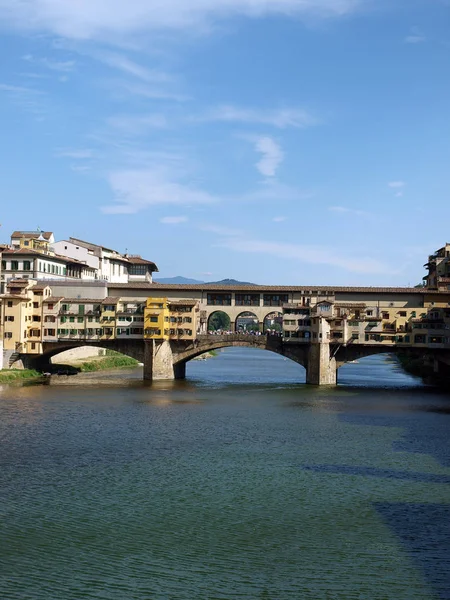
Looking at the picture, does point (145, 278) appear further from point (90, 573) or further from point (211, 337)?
point (90, 573)

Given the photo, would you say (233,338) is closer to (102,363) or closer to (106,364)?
(102,363)

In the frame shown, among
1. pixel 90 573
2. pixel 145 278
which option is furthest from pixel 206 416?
pixel 145 278

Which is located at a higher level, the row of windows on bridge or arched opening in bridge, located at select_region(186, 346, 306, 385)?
the row of windows on bridge

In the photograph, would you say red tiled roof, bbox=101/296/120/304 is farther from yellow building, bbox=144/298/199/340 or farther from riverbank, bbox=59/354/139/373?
riverbank, bbox=59/354/139/373

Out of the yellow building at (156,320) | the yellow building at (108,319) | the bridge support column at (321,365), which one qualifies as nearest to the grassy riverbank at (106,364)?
the yellow building at (108,319)

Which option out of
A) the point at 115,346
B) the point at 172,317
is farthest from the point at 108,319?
the point at 172,317

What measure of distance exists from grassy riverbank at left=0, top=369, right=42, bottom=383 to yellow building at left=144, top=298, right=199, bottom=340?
1154 centimetres

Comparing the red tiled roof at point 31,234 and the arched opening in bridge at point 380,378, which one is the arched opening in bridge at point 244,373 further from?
the red tiled roof at point 31,234

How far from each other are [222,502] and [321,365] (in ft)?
141

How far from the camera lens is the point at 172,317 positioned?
7406 centimetres

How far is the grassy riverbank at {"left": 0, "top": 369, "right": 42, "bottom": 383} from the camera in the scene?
221 feet

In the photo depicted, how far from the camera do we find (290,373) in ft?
296

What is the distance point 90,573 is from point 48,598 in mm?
1907

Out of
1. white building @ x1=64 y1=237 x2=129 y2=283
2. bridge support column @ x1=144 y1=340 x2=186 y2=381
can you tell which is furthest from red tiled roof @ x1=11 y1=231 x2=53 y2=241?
bridge support column @ x1=144 y1=340 x2=186 y2=381
